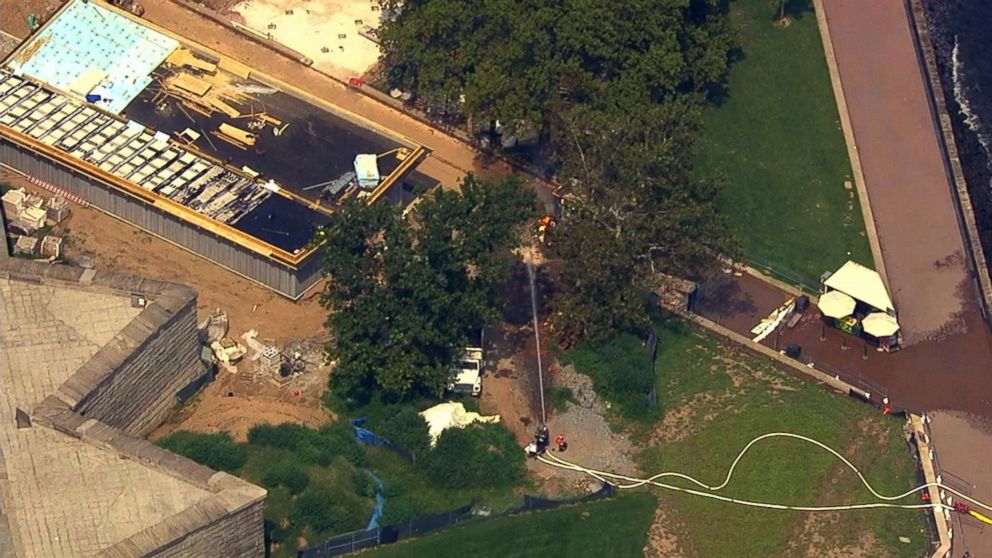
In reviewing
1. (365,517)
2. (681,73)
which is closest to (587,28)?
(681,73)

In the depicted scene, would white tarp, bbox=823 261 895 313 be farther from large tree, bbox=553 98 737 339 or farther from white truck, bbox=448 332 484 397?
white truck, bbox=448 332 484 397

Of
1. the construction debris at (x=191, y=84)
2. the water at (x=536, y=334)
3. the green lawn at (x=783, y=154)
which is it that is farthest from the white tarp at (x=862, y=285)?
the construction debris at (x=191, y=84)

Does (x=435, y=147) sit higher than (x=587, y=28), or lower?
lower

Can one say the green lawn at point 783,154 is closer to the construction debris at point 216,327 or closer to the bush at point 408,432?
the bush at point 408,432

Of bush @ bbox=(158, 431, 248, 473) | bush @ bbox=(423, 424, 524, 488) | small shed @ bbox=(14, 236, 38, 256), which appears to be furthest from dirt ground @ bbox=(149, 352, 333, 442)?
small shed @ bbox=(14, 236, 38, 256)

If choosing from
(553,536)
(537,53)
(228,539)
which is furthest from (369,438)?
(537,53)

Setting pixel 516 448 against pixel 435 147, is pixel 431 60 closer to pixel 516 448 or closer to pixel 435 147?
pixel 435 147
